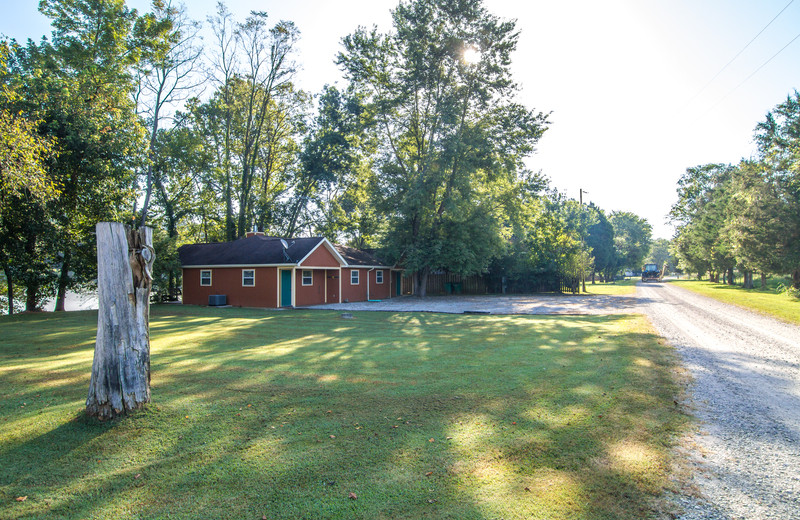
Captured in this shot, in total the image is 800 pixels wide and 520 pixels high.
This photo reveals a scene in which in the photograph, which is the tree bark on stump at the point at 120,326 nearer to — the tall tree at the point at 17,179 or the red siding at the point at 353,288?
the tall tree at the point at 17,179

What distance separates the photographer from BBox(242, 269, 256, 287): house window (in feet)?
82.1

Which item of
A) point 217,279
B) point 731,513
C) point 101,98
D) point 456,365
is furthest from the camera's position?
point 217,279

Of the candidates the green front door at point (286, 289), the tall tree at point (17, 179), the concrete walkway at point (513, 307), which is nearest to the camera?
Result: the tall tree at point (17, 179)

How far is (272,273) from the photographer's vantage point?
955 inches

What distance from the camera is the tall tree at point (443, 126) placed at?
27.3 metres

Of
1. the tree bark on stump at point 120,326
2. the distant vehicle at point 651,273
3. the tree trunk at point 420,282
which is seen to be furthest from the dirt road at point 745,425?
the distant vehicle at point 651,273

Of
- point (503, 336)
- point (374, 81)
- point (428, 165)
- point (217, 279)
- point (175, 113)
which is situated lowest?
point (503, 336)

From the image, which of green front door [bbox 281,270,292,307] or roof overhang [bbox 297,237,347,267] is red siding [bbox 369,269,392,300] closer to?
roof overhang [bbox 297,237,347,267]

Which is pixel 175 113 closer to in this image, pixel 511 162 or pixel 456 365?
pixel 511 162

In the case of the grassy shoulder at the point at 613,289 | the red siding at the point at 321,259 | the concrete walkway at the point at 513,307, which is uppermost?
the red siding at the point at 321,259

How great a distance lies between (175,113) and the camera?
29.9 meters

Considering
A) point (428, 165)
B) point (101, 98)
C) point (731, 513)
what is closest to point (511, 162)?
point (428, 165)

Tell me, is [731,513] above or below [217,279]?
below

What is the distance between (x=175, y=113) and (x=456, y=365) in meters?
30.1
